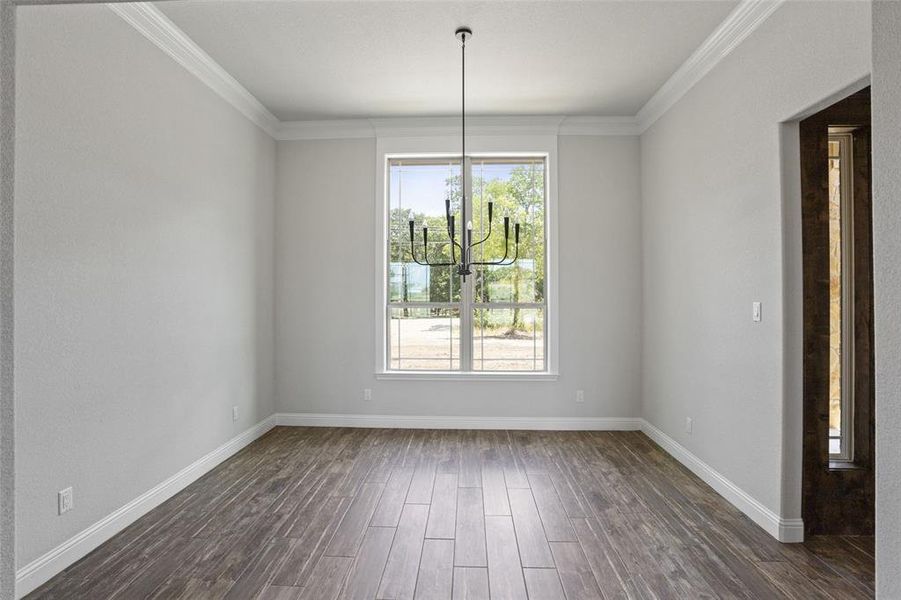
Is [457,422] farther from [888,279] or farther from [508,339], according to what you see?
[888,279]

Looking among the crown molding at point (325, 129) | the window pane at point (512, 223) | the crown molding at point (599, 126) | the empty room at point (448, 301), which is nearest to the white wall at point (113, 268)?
the empty room at point (448, 301)

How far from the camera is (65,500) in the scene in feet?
7.65

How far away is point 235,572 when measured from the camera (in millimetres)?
2275

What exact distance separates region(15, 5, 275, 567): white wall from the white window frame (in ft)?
4.27

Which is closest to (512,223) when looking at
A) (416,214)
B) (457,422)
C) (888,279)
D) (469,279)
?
(469,279)

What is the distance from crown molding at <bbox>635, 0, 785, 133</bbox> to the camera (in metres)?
2.75

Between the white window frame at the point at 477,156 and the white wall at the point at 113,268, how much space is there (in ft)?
4.27

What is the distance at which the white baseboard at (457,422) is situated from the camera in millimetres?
4660

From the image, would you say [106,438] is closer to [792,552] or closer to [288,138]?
[288,138]

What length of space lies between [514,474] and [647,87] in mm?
3207

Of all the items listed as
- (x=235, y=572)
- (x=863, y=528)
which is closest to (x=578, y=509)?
(x=863, y=528)

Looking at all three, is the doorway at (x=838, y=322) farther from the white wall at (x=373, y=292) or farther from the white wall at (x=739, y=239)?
the white wall at (x=373, y=292)

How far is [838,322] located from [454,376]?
2.97 m

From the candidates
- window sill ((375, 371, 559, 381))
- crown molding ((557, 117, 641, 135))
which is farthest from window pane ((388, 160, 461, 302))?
crown molding ((557, 117, 641, 135))
